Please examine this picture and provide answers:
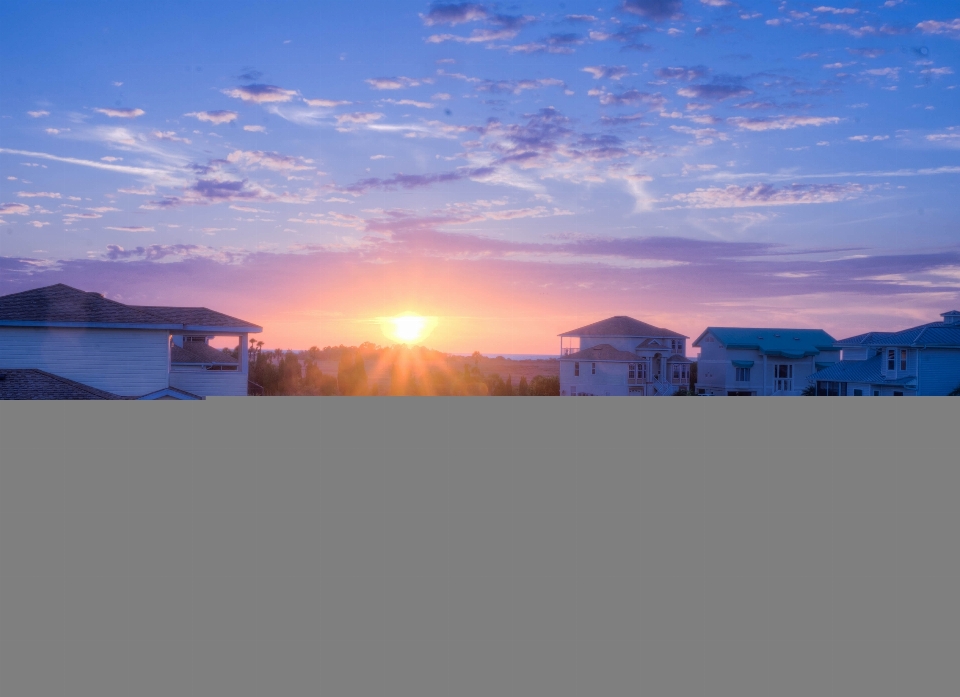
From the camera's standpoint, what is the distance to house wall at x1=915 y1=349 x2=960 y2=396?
24.4 meters

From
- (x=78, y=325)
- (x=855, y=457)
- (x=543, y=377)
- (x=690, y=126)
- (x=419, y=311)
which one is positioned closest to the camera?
(x=855, y=457)

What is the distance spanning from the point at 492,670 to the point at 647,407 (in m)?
1.92

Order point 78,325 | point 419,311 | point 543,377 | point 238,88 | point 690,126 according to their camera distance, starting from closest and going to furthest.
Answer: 1. point 78,325
2. point 238,88
3. point 690,126
4. point 419,311
5. point 543,377

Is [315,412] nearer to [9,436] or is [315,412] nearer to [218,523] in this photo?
[218,523]

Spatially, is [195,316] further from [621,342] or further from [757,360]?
[757,360]

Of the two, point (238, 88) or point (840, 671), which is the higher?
point (238, 88)

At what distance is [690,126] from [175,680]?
25.3 metres

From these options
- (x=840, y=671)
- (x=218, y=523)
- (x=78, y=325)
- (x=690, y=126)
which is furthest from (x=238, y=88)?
(x=840, y=671)

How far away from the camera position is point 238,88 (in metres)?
23.0

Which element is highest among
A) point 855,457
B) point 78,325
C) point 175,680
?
point 78,325

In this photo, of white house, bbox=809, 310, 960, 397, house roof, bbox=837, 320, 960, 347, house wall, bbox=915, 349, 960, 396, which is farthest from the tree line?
house wall, bbox=915, 349, 960, 396

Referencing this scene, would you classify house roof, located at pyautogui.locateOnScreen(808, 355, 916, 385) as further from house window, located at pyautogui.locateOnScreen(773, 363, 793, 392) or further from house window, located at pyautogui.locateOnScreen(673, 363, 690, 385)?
house window, located at pyautogui.locateOnScreen(673, 363, 690, 385)

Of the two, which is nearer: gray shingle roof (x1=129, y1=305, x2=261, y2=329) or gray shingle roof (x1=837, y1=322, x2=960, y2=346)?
gray shingle roof (x1=129, y1=305, x2=261, y2=329)

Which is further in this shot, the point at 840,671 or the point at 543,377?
the point at 543,377
